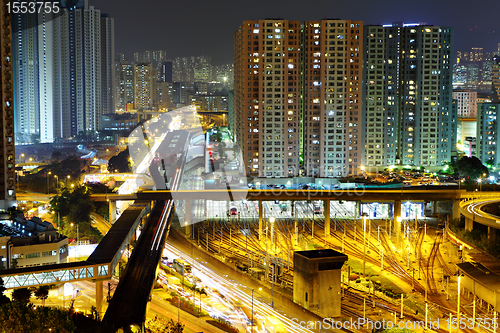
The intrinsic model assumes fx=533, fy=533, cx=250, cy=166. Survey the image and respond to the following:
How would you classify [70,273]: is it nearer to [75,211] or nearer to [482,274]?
[482,274]

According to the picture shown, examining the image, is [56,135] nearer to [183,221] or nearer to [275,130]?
[275,130]

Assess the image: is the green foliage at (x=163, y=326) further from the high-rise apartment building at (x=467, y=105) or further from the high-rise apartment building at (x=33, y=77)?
the high-rise apartment building at (x=33, y=77)

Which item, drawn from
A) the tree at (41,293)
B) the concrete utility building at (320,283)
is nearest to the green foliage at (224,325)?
the concrete utility building at (320,283)

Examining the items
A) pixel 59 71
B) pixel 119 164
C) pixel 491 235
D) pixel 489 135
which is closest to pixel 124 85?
pixel 59 71

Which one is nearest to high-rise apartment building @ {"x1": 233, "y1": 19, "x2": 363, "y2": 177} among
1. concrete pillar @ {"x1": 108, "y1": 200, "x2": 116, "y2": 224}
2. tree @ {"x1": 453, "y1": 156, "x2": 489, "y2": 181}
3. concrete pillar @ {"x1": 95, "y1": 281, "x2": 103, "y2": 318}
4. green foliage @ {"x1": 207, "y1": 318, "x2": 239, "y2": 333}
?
tree @ {"x1": 453, "y1": 156, "x2": 489, "y2": 181}

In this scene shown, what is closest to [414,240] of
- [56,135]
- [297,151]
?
[297,151]

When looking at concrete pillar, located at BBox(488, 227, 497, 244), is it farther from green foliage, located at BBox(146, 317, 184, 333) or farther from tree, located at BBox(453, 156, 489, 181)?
tree, located at BBox(453, 156, 489, 181)
